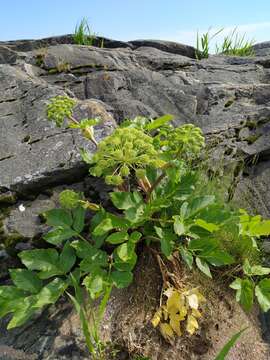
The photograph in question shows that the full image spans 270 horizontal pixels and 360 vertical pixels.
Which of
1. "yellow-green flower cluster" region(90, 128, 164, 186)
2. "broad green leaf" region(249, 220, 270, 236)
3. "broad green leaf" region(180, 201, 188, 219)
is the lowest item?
"broad green leaf" region(249, 220, 270, 236)

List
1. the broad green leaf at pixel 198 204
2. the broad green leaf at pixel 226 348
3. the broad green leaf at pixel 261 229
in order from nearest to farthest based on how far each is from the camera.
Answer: the broad green leaf at pixel 226 348, the broad green leaf at pixel 198 204, the broad green leaf at pixel 261 229

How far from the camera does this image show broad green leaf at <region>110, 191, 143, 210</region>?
309 centimetres

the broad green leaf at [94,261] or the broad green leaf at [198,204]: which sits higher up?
the broad green leaf at [198,204]

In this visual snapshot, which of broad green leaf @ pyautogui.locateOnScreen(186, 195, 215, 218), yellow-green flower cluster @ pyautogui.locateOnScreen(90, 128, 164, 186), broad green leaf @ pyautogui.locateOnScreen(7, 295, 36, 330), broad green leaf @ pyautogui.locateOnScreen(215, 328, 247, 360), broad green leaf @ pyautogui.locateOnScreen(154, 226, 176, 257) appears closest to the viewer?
broad green leaf @ pyautogui.locateOnScreen(215, 328, 247, 360)

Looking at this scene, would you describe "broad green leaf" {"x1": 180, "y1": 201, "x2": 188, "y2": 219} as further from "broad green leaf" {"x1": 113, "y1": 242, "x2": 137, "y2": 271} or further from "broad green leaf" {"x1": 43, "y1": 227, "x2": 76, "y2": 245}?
"broad green leaf" {"x1": 43, "y1": 227, "x2": 76, "y2": 245}

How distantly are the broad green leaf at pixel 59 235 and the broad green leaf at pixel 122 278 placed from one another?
461 millimetres

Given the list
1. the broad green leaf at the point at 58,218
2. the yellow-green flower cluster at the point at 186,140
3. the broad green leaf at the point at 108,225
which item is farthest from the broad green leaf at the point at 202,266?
the broad green leaf at the point at 58,218

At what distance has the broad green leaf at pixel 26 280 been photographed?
119 inches

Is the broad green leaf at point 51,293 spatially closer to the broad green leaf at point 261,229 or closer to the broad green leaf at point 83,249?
the broad green leaf at point 83,249

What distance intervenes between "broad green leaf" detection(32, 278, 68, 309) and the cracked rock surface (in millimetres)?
682

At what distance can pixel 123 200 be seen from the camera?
3.12 metres

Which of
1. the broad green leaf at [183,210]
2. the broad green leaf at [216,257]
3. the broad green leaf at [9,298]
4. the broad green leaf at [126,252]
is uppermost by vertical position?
the broad green leaf at [183,210]

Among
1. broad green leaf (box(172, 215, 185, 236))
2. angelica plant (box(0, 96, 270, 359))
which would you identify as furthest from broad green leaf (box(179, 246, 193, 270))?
broad green leaf (box(172, 215, 185, 236))

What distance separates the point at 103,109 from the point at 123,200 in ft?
5.50
